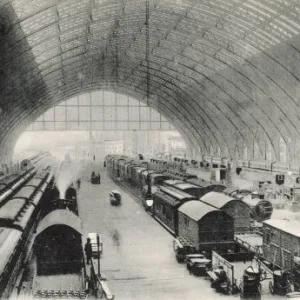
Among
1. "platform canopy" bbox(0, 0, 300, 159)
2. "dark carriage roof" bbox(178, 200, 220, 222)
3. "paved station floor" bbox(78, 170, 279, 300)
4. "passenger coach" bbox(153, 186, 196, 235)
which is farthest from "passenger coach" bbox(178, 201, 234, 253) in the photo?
"platform canopy" bbox(0, 0, 300, 159)

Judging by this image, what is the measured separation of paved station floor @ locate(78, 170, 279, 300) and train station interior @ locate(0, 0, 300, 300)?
0.08 meters

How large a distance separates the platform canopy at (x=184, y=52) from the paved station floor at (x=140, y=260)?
38.3 feet

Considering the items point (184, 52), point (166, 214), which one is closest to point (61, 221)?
point (166, 214)

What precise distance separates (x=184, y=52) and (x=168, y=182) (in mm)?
14039

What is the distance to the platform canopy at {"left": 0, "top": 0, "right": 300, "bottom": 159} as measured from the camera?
85.0 ft

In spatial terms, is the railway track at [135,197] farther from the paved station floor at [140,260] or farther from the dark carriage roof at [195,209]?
the dark carriage roof at [195,209]

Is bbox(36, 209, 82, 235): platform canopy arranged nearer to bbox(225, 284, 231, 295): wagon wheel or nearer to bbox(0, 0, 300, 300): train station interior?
bbox(0, 0, 300, 300): train station interior

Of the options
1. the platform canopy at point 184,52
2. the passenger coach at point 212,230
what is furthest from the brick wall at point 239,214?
the platform canopy at point 184,52

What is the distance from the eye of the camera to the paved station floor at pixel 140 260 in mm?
13812

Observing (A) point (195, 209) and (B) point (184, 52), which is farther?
(B) point (184, 52)

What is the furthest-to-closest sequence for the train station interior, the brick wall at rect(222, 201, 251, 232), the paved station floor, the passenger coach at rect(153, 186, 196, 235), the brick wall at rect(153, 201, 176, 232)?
the brick wall at rect(153, 201, 176, 232) → the passenger coach at rect(153, 186, 196, 235) → the brick wall at rect(222, 201, 251, 232) → the train station interior → the paved station floor

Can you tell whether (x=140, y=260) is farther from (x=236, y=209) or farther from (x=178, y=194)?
(x=178, y=194)

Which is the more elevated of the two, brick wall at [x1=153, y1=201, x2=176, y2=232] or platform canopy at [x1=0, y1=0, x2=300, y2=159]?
platform canopy at [x1=0, y1=0, x2=300, y2=159]

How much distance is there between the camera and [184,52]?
Result: 1522 inches
